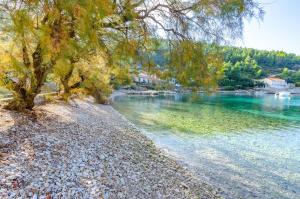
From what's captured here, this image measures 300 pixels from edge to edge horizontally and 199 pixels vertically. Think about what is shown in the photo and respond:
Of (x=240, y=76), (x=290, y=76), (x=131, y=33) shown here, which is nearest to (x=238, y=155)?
(x=131, y=33)

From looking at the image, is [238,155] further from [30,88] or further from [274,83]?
[274,83]

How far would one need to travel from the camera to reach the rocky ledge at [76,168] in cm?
596

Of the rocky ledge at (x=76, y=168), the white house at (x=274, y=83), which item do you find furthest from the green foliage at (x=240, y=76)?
the rocky ledge at (x=76, y=168)

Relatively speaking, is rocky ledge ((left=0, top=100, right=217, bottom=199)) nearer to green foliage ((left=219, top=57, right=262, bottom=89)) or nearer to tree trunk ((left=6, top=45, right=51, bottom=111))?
tree trunk ((left=6, top=45, right=51, bottom=111))

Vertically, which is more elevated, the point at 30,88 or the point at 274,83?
the point at 30,88

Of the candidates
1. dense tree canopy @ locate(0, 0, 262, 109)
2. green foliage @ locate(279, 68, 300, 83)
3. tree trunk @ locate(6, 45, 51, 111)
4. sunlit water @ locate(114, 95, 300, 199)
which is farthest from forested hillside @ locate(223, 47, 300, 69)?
dense tree canopy @ locate(0, 0, 262, 109)

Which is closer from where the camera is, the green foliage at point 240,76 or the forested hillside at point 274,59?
the green foliage at point 240,76

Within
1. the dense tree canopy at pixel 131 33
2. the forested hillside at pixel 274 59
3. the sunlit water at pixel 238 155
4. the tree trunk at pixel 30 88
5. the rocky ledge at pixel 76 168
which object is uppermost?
the forested hillside at pixel 274 59

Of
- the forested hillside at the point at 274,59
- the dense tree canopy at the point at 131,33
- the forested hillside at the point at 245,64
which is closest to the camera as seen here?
the dense tree canopy at the point at 131,33

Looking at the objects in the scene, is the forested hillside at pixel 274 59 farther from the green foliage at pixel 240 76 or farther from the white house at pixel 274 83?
the green foliage at pixel 240 76

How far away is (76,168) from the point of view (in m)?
7.45

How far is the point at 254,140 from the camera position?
810 inches

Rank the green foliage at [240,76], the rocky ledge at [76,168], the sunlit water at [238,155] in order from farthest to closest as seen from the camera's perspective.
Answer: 1. the green foliage at [240,76]
2. the sunlit water at [238,155]
3. the rocky ledge at [76,168]

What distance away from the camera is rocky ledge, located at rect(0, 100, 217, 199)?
235 inches
